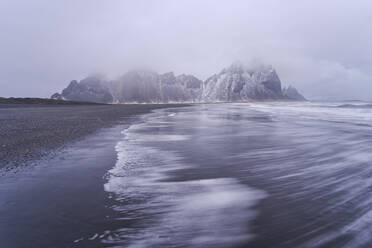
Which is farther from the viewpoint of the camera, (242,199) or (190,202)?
(242,199)

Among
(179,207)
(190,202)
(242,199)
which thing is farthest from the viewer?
(242,199)

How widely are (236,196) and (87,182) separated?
3.99 metres

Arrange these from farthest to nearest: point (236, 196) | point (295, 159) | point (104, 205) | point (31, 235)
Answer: point (295, 159)
point (236, 196)
point (104, 205)
point (31, 235)

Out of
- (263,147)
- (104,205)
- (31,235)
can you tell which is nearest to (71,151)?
(104,205)

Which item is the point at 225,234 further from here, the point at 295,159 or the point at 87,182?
the point at 295,159

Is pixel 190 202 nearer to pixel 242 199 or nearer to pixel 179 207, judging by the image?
pixel 179 207

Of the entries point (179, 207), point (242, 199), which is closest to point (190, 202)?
point (179, 207)

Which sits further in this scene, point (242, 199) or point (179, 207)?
point (242, 199)

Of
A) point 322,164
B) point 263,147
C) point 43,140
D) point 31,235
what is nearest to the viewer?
point 31,235

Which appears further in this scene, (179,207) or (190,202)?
(190,202)

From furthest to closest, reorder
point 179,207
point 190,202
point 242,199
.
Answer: point 242,199, point 190,202, point 179,207

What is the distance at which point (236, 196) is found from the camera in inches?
208

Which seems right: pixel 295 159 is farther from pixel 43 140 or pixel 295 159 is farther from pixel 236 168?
pixel 43 140

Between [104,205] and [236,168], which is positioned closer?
[104,205]
